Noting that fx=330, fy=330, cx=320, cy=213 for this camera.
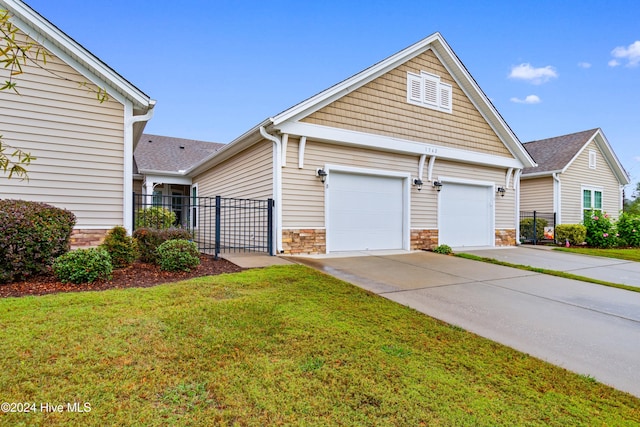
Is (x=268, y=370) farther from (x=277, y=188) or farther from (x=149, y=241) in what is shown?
(x=277, y=188)

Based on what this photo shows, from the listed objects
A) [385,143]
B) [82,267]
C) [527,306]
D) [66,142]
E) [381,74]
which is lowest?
[527,306]

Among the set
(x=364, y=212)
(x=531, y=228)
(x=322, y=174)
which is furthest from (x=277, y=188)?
(x=531, y=228)

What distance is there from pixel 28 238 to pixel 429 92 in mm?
10809

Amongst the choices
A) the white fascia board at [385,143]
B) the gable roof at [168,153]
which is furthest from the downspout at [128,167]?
the gable roof at [168,153]

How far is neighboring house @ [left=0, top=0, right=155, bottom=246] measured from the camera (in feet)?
21.0

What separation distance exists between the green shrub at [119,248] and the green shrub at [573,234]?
53.5 feet

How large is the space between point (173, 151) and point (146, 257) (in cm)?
1235

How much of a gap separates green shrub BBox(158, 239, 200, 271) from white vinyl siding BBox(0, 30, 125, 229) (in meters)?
1.84

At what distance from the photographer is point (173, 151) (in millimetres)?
17516

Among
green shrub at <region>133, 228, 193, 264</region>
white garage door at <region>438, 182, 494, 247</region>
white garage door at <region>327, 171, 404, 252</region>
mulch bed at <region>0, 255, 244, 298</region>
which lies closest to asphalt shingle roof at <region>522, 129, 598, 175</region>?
white garage door at <region>438, 182, 494, 247</region>

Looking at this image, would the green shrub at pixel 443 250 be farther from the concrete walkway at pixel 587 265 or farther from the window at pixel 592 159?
the window at pixel 592 159

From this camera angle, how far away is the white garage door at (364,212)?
9.26 metres

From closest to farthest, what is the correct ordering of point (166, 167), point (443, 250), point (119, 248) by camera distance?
1. point (119, 248)
2. point (443, 250)
3. point (166, 167)

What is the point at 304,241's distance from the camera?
28.5 ft
